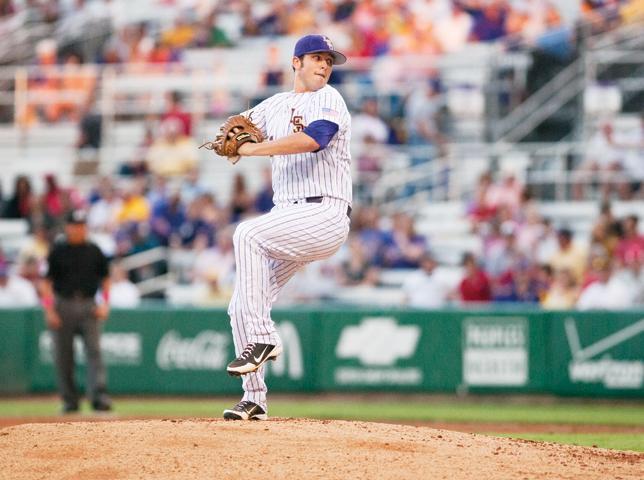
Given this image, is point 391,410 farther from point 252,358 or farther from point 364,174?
point 252,358

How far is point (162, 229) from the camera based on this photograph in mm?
19641

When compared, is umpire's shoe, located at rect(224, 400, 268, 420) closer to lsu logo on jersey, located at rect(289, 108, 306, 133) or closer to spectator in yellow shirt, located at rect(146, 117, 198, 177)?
lsu logo on jersey, located at rect(289, 108, 306, 133)

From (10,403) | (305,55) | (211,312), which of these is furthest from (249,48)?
(305,55)

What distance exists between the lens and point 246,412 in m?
8.19

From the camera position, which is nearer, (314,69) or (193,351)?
(314,69)

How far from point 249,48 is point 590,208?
737 centimetres

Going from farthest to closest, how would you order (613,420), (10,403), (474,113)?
(474,113) < (10,403) < (613,420)

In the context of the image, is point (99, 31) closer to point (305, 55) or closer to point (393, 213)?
point (393, 213)

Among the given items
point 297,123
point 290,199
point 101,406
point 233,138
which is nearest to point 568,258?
point 101,406

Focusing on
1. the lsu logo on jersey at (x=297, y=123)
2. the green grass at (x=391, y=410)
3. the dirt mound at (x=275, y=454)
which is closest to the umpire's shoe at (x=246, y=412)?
the dirt mound at (x=275, y=454)

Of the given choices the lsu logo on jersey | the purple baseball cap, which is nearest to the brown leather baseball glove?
Answer: the lsu logo on jersey

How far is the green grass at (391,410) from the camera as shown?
45.8 feet

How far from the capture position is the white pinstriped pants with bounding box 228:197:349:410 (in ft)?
25.9

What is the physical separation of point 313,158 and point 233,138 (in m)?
0.52
